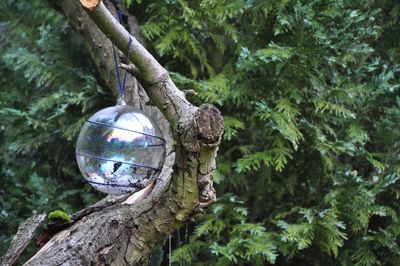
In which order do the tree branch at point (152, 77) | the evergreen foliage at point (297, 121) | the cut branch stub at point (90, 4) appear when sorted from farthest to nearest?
the evergreen foliage at point (297, 121) < the tree branch at point (152, 77) < the cut branch stub at point (90, 4)

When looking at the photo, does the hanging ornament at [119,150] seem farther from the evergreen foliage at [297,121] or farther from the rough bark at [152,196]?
the evergreen foliage at [297,121]

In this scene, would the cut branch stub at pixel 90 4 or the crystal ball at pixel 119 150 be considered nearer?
the cut branch stub at pixel 90 4

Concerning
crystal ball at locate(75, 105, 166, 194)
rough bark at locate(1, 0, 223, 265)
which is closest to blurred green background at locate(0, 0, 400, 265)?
rough bark at locate(1, 0, 223, 265)

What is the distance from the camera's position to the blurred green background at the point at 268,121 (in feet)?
8.81

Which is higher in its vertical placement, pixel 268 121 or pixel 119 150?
pixel 119 150

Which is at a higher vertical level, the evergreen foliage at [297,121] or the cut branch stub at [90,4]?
the cut branch stub at [90,4]

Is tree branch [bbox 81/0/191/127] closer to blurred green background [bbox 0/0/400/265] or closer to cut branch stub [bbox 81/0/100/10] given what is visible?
cut branch stub [bbox 81/0/100/10]

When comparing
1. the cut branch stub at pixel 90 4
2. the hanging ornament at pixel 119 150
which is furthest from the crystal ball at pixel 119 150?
the cut branch stub at pixel 90 4

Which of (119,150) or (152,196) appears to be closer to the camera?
(119,150)

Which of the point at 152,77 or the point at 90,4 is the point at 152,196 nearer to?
the point at 152,77

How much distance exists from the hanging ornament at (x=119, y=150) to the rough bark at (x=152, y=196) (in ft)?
0.29

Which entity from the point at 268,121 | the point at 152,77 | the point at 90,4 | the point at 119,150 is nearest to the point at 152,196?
the point at 119,150

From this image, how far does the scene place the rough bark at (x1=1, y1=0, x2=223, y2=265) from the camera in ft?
5.45

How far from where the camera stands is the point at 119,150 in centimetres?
182
